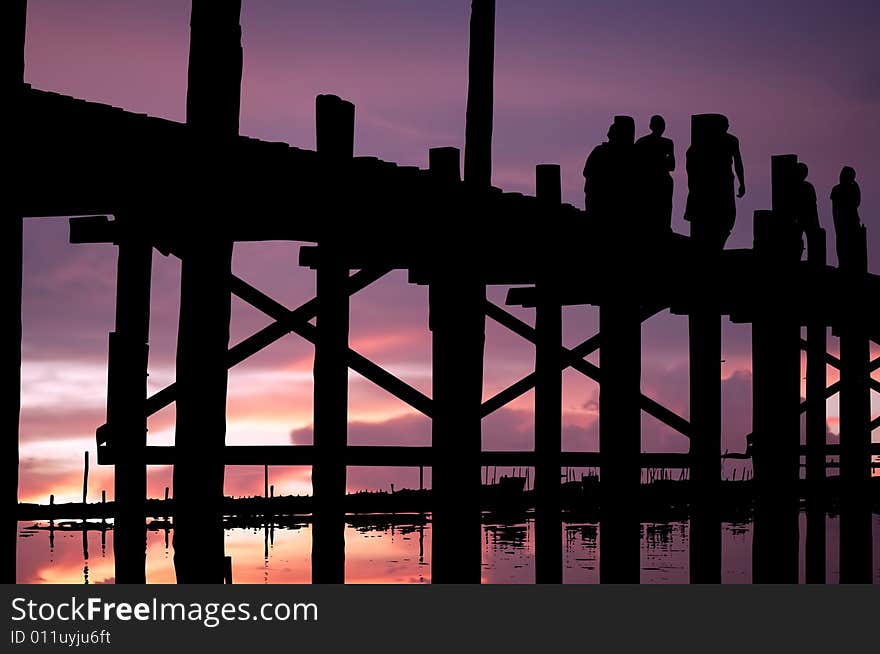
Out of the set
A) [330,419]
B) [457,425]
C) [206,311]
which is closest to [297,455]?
[330,419]

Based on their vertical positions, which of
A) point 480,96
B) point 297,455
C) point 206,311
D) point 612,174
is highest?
point 480,96

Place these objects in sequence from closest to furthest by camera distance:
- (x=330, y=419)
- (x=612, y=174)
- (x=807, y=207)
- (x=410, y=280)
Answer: (x=330, y=419)
(x=410, y=280)
(x=612, y=174)
(x=807, y=207)

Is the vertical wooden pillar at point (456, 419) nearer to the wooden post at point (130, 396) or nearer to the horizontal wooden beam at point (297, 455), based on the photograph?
the horizontal wooden beam at point (297, 455)

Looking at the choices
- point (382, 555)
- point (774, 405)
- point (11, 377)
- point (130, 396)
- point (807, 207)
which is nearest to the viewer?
point (11, 377)

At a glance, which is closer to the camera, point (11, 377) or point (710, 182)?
point (11, 377)

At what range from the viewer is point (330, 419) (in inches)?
407

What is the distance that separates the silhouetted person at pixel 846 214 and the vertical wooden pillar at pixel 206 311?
31.3 feet

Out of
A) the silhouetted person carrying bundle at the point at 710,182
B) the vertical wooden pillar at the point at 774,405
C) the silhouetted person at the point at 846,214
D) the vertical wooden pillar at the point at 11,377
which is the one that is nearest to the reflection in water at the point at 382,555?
the silhouetted person at the point at 846,214

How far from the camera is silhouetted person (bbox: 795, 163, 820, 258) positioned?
15750mm

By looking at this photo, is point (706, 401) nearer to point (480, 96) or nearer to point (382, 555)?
point (480, 96)

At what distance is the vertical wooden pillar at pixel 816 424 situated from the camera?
16.4m

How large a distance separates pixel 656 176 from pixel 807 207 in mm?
3110
